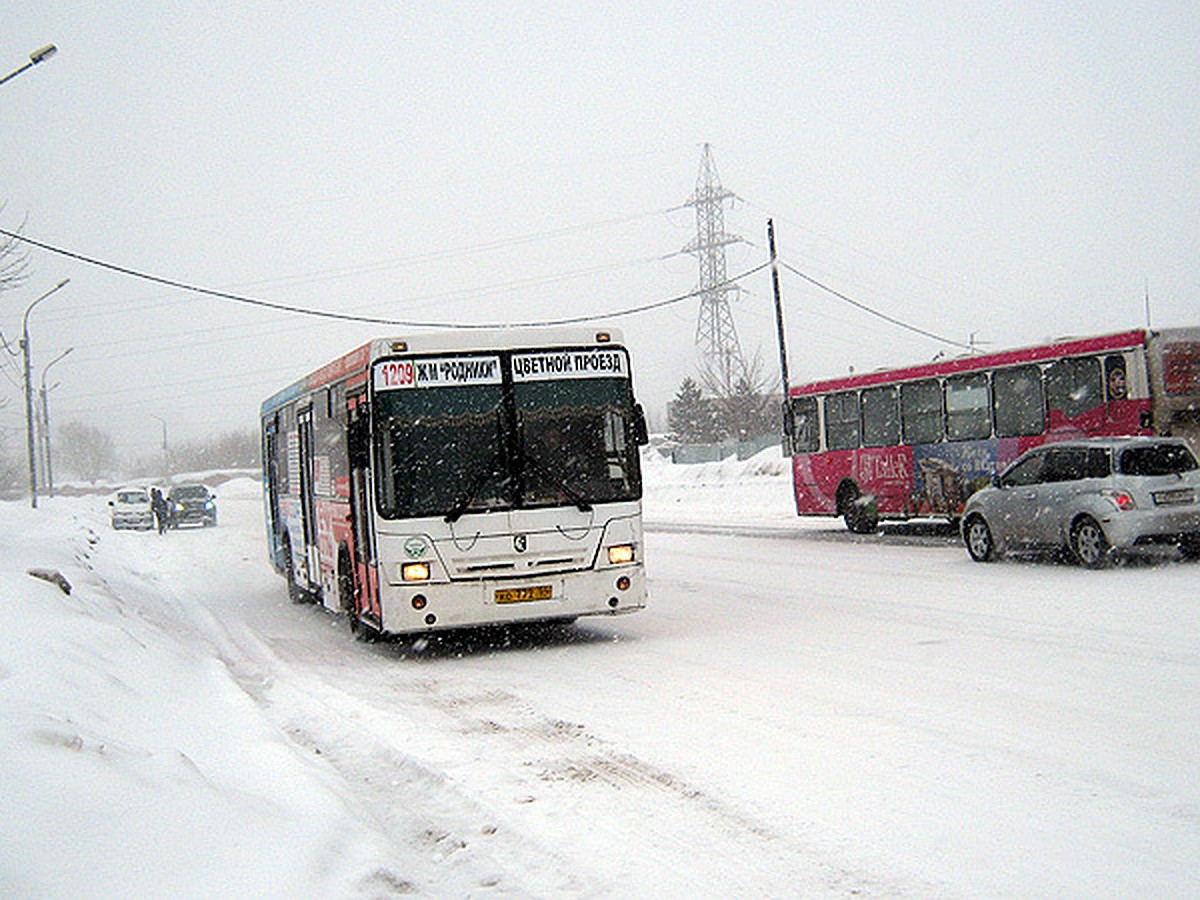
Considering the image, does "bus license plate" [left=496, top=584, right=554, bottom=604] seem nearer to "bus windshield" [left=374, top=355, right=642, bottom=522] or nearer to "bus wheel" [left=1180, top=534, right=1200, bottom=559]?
"bus windshield" [left=374, top=355, right=642, bottom=522]

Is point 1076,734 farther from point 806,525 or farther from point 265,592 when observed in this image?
point 806,525

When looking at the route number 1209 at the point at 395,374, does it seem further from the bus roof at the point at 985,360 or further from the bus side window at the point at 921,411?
the bus side window at the point at 921,411

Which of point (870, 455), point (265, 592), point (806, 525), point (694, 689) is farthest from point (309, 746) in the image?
point (806, 525)

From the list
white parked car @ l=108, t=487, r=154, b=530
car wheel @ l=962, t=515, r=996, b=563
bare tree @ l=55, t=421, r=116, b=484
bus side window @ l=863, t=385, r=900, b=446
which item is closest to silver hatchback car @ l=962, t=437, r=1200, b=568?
car wheel @ l=962, t=515, r=996, b=563

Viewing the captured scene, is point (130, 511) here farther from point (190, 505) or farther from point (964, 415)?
point (964, 415)

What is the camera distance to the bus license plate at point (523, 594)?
470 inches

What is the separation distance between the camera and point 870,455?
2628cm

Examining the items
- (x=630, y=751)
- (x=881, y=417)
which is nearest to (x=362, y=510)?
(x=630, y=751)

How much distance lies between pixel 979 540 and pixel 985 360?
5.50m

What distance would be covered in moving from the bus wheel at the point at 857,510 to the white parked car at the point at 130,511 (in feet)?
107

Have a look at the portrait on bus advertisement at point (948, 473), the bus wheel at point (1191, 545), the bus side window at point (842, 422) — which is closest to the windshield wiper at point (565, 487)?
the bus wheel at point (1191, 545)

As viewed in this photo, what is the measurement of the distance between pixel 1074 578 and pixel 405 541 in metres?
8.79

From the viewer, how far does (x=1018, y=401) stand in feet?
73.3

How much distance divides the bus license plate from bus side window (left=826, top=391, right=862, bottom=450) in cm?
1584
